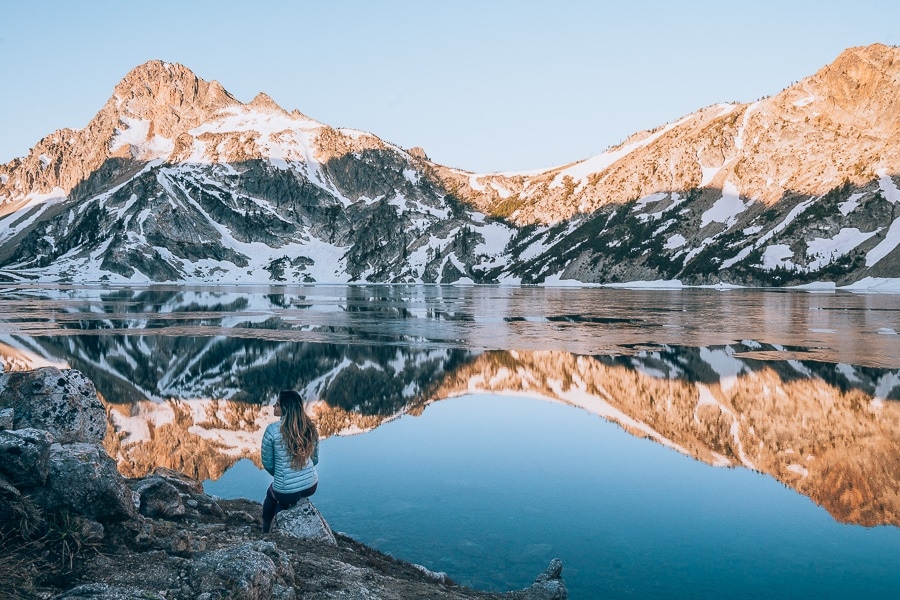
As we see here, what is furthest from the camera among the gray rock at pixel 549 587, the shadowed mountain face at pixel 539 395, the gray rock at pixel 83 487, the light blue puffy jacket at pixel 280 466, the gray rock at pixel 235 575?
the shadowed mountain face at pixel 539 395

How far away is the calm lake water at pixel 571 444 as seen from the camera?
491 inches

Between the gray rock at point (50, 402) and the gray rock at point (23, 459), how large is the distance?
2.99 meters

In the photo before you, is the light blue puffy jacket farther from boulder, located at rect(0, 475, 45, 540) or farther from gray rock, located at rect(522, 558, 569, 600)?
gray rock, located at rect(522, 558, 569, 600)

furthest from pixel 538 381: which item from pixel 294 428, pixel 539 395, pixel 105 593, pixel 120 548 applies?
pixel 105 593

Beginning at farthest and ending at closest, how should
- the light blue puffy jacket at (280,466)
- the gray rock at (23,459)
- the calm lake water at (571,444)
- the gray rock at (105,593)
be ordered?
Answer: the calm lake water at (571,444), the light blue puffy jacket at (280,466), the gray rock at (23,459), the gray rock at (105,593)

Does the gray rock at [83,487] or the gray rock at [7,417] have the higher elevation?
the gray rock at [7,417]

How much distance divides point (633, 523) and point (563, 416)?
1098cm

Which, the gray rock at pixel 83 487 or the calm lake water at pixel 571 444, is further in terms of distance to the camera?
the calm lake water at pixel 571 444

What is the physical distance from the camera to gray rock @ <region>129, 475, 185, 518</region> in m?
11.1

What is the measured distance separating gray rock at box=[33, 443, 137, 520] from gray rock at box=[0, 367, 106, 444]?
3.02 meters

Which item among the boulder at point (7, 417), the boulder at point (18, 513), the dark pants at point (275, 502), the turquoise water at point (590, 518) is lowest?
the turquoise water at point (590, 518)

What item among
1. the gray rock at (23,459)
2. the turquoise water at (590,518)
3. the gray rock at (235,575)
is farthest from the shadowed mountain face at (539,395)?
the gray rock at (235,575)

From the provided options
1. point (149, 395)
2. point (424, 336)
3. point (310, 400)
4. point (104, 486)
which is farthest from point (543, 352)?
point (104, 486)

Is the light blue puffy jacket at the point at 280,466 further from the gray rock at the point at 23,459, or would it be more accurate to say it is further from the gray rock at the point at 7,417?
the gray rock at the point at 7,417
